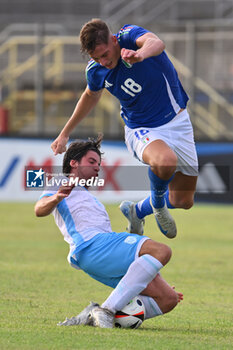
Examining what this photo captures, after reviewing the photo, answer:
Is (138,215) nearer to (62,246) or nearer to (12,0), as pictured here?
(62,246)

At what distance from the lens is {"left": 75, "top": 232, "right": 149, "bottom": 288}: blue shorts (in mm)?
5039

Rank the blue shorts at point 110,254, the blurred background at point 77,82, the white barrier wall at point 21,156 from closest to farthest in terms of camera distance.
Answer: the blue shorts at point 110,254 → the blurred background at point 77,82 → the white barrier wall at point 21,156

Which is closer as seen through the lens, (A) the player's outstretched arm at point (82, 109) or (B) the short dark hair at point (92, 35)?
(B) the short dark hair at point (92, 35)

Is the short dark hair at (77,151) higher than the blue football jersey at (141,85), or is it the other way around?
the blue football jersey at (141,85)

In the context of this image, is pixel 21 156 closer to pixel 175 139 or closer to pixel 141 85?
pixel 175 139

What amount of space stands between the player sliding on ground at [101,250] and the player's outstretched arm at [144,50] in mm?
742

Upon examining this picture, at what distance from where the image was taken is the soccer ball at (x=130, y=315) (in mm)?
4988

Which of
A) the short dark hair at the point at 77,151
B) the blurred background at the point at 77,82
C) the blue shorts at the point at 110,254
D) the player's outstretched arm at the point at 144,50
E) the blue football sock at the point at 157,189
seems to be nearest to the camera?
the player's outstretched arm at the point at 144,50

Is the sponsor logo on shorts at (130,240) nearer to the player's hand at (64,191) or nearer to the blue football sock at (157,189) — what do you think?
the player's hand at (64,191)

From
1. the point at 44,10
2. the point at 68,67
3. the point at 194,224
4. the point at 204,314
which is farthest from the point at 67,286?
the point at 44,10

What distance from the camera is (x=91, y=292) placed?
7.09 m

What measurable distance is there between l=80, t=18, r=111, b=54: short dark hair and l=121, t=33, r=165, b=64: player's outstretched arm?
0.97 feet

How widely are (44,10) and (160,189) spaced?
1832 centimetres

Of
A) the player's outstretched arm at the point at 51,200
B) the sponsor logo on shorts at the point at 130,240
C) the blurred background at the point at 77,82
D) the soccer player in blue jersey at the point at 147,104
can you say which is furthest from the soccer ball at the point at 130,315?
the blurred background at the point at 77,82
